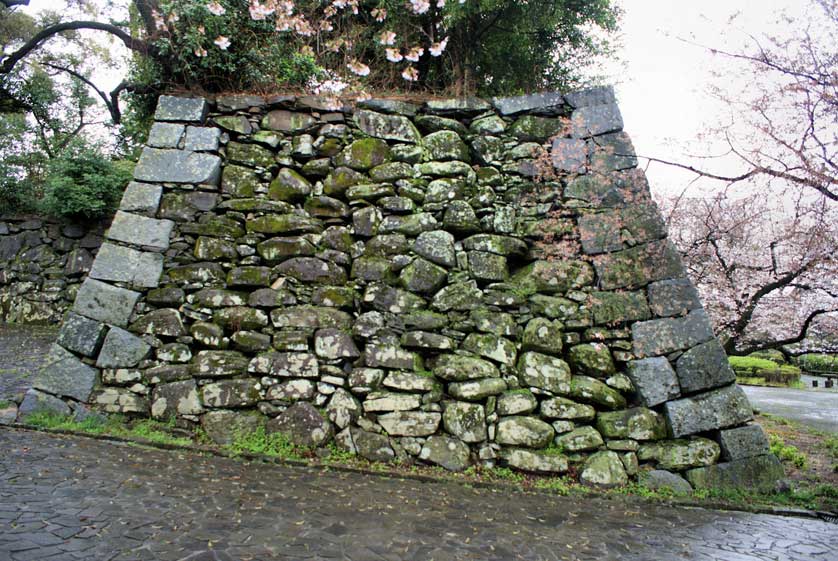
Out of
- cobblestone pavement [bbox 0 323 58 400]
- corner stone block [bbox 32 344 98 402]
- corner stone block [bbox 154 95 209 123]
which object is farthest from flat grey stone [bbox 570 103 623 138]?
cobblestone pavement [bbox 0 323 58 400]

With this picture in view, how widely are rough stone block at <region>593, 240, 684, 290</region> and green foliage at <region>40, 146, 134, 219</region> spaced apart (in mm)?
8878

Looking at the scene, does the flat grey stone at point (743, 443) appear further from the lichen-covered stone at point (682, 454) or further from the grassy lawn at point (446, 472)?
the grassy lawn at point (446, 472)

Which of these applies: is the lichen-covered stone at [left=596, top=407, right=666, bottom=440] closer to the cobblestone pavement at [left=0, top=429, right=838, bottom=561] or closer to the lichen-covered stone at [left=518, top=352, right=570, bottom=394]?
the lichen-covered stone at [left=518, top=352, right=570, bottom=394]

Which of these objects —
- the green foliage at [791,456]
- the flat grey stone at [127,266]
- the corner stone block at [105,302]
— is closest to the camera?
the corner stone block at [105,302]

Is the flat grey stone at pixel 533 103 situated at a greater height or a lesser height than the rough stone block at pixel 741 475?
greater

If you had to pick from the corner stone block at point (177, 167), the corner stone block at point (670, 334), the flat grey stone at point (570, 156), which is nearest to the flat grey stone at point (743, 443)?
the corner stone block at point (670, 334)

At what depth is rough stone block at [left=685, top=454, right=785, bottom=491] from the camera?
457cm

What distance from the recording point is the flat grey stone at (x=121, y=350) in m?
5.09

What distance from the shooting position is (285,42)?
6344mm

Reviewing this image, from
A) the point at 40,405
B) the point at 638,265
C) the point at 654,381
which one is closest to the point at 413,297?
the point at 638,265

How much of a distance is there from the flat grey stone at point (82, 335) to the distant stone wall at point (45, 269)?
533cm

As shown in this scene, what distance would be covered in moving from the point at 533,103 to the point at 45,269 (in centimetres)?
985

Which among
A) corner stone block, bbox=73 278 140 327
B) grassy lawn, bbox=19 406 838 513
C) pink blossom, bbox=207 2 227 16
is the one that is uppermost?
pink blossom, bbox=207 2 227 16

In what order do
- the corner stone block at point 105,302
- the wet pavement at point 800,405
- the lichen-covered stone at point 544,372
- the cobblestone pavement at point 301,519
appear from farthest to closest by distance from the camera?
the wet pavement at point 800,405
the corner stone block at point 105,302
the lichen-covered stone at point 544,372
the cobblestone pavement at point 301,519
